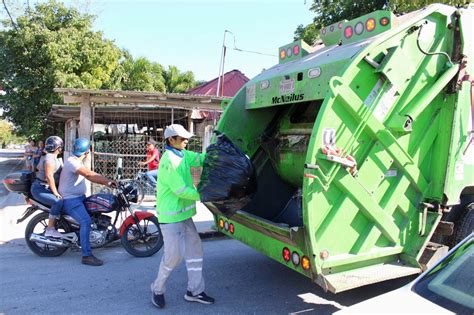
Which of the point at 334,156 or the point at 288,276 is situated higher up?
the point at 334,156

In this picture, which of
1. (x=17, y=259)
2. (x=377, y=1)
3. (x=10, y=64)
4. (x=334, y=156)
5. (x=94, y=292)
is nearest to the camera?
(x=334, y=156)

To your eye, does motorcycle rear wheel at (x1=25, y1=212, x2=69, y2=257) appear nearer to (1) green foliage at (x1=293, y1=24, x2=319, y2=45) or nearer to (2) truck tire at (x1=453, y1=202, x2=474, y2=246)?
(2) truck tire at (x1=453, y1=202, x2=474, y2=246)

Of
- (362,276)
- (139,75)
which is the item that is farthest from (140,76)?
(362,276)

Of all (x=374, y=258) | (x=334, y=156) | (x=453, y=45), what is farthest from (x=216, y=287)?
(x=453, y=45)

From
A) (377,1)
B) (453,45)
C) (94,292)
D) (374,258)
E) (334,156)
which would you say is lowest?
(94,292)

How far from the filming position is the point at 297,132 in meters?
4.43

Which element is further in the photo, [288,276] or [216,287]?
[288,276]

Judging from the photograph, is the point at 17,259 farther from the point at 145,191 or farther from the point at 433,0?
the point at 433,0

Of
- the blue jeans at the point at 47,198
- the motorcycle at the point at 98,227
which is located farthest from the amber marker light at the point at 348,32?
the blue jeans at the point at 47,198

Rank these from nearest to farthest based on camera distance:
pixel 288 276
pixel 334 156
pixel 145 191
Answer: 1. pixel 334 156
2. pixel 288 276
3. pixel 145 191

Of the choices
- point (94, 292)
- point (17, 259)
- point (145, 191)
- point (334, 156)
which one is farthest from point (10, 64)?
point (334, 156)

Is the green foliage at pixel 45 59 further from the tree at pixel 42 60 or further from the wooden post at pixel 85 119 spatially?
the wooden post at pixel 85 119

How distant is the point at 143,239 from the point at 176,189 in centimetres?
221

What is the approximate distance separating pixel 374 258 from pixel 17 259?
4.40 m
